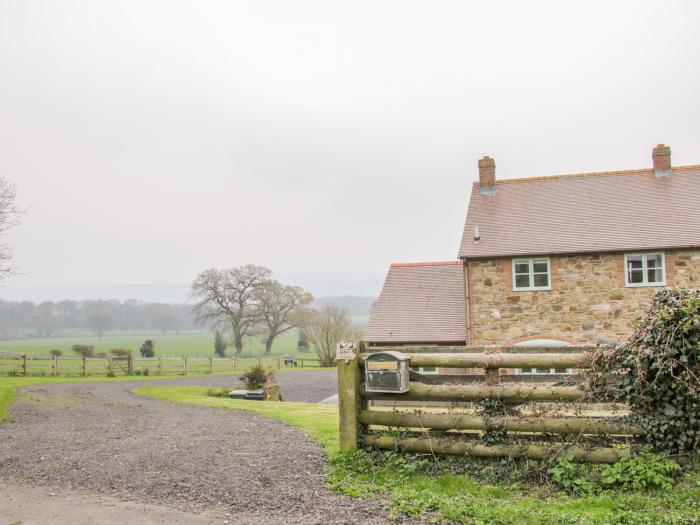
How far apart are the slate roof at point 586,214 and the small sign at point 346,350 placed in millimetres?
15944

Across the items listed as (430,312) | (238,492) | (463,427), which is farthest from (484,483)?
(430,312)

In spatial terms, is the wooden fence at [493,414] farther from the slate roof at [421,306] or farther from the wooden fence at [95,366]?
the wooden fence at [95,366]

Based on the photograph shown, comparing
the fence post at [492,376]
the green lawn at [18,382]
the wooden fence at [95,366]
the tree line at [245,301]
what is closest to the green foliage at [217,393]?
the green lawn at [18,382]

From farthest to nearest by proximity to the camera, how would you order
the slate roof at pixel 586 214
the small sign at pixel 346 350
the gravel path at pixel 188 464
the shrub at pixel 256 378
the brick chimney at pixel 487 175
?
1. the brick chimney at pixel 487 175
2. the shrub at pixel 256 378
3. the slate roof at pixel 586 214
4. the small sign at pixel 346 350
5. the gravel path at pixel 188 464

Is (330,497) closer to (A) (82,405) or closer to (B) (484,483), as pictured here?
(B) (484,483)

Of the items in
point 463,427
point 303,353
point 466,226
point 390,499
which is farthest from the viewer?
point 303,353

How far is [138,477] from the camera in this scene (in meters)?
7.62

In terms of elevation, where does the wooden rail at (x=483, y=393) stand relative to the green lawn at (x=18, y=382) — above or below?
above

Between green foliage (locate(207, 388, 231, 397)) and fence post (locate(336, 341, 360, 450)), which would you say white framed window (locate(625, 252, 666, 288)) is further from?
green foliage (locate(207, 388, 231, 397))

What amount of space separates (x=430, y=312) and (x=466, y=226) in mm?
4322

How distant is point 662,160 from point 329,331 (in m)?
33.7

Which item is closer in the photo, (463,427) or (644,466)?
(644,466)

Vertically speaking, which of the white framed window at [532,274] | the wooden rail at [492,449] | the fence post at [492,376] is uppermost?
the white framed window at [532,274]

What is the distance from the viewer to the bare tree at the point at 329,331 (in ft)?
172
